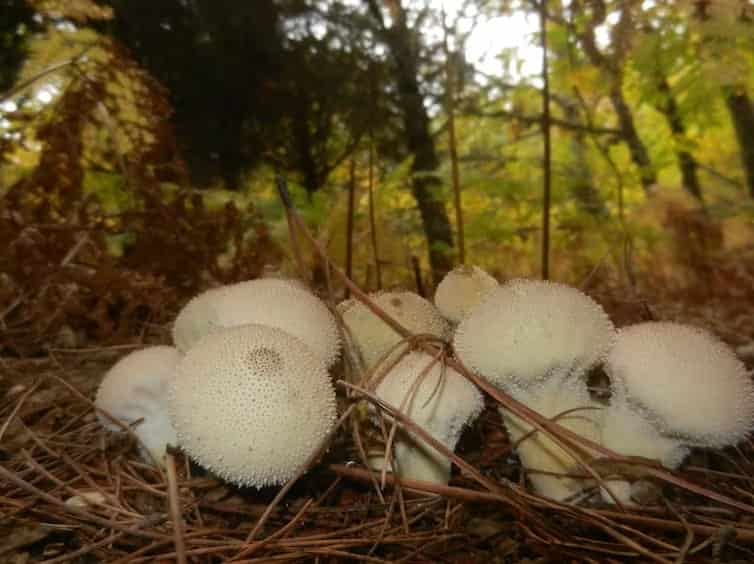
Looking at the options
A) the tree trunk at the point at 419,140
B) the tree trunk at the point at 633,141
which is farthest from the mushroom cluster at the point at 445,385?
the tree trunk at the point at 633,141

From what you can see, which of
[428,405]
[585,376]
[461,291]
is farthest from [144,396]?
[585,376]

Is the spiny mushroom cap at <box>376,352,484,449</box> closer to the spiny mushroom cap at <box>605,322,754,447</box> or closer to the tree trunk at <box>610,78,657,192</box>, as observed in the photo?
the spiny mushroom cap at <box>605,322,754,447</box>

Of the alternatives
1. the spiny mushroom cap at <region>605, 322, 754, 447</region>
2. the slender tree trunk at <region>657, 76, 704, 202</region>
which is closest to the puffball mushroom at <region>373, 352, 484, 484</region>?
the spiny mushroom cap at <region>605, 322, 754, 447</region>

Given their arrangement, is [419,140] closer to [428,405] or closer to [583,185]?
[583,185]

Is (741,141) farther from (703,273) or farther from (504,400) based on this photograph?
(504,400)

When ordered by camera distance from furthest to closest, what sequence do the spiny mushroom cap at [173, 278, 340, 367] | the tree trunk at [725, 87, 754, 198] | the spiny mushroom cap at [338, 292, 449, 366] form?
1. the tree trunk at [725, 87, 754, 198]
2. the spiny mushroom cap at [338, 292, 449, 366]
3. the spiny mushroom cap at [173, 278, 340, 367]

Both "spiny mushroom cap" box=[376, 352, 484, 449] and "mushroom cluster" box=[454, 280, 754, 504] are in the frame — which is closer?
"mushroom cluster" box=[454, 280, 754, 504]

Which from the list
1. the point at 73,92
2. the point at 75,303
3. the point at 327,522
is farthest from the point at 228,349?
the point at 73,92
